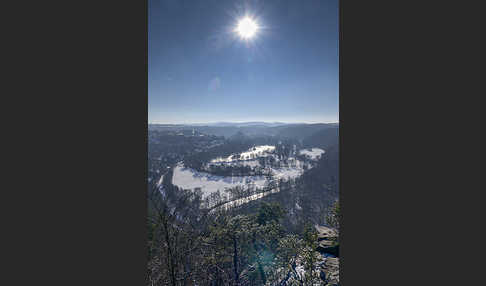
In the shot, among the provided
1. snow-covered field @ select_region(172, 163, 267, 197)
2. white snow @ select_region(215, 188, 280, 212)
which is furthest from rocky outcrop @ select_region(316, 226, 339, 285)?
snow-covered field @ select_region(172, 163, 267, 197)

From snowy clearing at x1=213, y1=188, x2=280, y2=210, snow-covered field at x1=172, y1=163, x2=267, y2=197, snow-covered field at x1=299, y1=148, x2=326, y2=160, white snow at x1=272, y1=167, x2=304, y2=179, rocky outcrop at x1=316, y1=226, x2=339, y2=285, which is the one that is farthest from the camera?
snow-covered field at x1=299, y1=148, x2=326, y2=160

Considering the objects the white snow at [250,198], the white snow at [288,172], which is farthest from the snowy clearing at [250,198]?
the white snow at [288,172]

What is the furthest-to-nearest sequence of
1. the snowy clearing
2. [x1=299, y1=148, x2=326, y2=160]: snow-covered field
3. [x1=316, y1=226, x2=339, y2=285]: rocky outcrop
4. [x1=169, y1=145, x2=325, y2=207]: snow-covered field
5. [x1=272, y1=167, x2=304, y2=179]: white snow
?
[x1=299, y1=148, x2=326, y2=160]: snow-covered field
[x1=272, y1=167, x2=304, y2=179]: white snow
[x1=169, y1=145, x2=325, y2=207]: snow-covered field
the snowy clearing
[x1=316, y1=226, x2=339, y2=285]: rocky outcrop

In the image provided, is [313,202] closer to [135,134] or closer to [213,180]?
[213,180]

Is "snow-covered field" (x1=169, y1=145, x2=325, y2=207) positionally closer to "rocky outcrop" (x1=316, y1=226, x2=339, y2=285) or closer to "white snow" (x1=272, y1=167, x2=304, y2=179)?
"white snow" (x1=272, y1=167, x2=304, y2=179)

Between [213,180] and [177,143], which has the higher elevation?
[177,143]

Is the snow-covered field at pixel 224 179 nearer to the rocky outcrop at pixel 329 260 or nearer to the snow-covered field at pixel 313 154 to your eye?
the snow-covered field at pixel 313 154

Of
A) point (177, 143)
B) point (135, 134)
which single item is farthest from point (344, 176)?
point (177, 143)

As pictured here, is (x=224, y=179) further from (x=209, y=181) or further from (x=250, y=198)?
(x=250, y=198)
